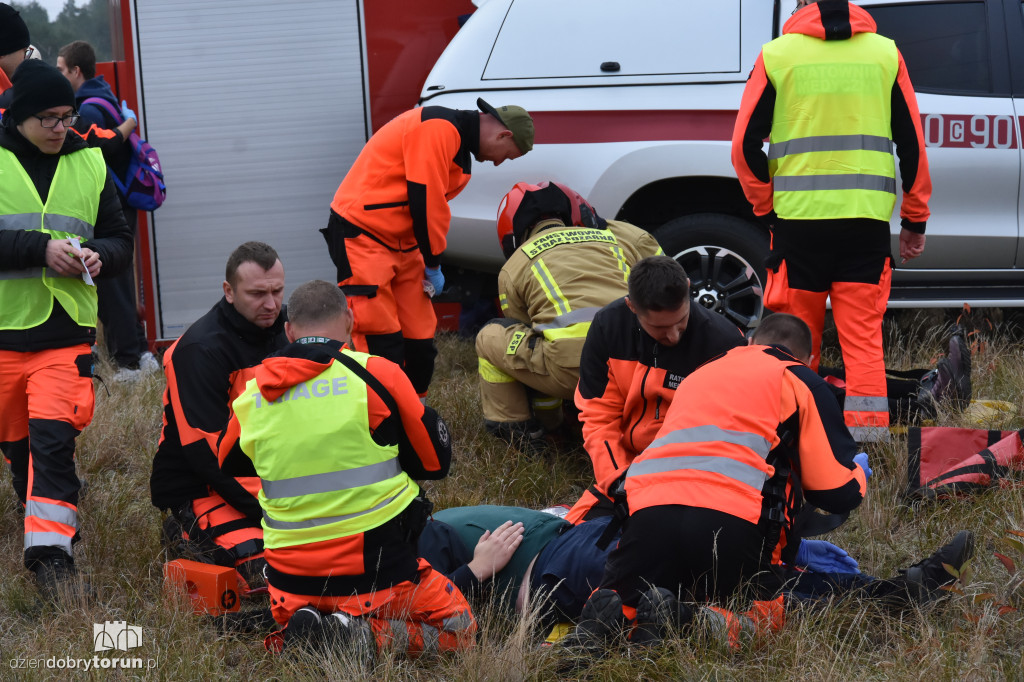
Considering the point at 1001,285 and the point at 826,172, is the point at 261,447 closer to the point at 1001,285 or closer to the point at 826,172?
the point at 826,172

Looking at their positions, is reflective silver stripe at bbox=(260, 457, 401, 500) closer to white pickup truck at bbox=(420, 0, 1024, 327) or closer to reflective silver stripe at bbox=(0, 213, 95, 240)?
reflective silver stripe at bbox=(0, 213, 95, 240)

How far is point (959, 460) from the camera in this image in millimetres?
4125

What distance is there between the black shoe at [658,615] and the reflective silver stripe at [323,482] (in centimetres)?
82

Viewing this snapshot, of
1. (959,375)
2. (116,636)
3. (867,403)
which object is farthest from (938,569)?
(116,636)

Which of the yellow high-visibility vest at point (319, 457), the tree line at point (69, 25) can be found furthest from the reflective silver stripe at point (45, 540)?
the tree line at point (69, 25)

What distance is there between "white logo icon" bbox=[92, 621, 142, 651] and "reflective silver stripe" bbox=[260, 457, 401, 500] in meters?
0.66

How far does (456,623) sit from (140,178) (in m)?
3.93

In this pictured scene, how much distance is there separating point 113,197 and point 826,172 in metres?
2.89

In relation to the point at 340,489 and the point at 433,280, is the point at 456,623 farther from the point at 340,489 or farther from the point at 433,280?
the point at 433,280

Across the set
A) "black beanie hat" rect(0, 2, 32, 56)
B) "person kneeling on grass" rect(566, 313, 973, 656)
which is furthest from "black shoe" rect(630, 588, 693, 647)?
"black beanie hat" rect(0, 2, 32, 56)

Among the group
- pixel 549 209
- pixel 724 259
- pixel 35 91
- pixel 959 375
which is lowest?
pixel 959 375

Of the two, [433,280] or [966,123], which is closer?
[433,280]

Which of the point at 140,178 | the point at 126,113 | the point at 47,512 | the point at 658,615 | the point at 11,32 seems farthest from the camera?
the point at 126,113

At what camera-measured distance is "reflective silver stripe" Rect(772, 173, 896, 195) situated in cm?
432
